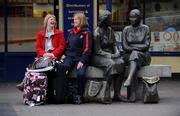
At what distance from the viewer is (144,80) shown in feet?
36.8

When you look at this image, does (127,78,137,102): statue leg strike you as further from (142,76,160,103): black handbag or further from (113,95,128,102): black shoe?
(142,76,160,103): black handbag

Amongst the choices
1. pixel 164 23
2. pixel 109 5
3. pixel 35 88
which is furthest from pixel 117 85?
pixel 164 23

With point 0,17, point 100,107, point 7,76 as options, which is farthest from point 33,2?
point 100,107

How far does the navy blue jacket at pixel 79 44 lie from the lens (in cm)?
1103

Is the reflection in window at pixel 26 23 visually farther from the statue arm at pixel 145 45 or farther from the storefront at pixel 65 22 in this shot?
the statue arm at pixel 145 45

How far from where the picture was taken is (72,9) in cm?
1370

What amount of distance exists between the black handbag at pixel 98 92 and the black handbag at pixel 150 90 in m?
0.67

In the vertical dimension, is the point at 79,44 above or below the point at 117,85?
above

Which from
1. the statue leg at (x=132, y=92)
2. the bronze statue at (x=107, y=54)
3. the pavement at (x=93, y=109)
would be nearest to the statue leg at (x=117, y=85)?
the bronze statue at (x=107, y=54)

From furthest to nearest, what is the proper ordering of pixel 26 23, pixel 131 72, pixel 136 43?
pixel 26 23 → pixel 136 43 → pixel 131 72

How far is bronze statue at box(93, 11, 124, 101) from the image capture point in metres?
11.1

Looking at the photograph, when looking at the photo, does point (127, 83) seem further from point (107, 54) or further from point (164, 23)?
point (164, 23)

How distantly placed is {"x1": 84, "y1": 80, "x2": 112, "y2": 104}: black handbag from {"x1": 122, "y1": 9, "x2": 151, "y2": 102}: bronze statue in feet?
1.67

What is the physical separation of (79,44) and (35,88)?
1.15 m
